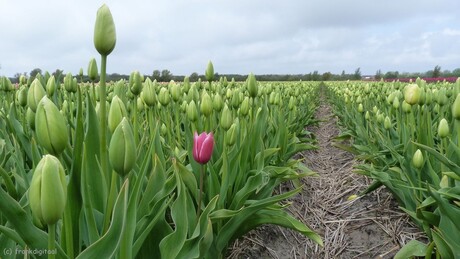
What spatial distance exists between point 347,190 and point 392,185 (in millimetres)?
936

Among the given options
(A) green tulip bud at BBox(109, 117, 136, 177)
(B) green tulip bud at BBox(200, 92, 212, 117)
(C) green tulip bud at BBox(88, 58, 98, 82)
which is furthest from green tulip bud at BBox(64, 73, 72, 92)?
(A) green tulip bud at BBox(109, 117, 136, 177)

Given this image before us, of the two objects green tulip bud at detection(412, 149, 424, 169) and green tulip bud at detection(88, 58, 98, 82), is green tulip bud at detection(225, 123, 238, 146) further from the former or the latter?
green tulip bud at detection(412, 149, 424, 169)

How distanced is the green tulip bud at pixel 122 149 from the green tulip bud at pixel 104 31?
20 centimetres

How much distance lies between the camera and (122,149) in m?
0.97

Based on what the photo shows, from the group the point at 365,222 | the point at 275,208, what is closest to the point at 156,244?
the point at 275,208

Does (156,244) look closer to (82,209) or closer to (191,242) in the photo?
(191,242)

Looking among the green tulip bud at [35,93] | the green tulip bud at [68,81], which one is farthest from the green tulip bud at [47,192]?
the green tulip bud at [68,81]

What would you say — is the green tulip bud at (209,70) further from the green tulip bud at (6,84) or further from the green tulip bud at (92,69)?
the green tulip bud at (6,84)

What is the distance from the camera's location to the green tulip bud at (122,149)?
97cm

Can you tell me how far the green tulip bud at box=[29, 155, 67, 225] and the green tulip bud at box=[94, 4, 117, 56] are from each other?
0.37 meters

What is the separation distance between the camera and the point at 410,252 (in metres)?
2.07

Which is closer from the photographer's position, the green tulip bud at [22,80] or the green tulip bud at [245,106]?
the green tulip bud at [245,106]

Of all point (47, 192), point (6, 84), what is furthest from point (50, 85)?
point (47, 192)

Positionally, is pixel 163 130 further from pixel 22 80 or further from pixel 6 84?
pixel 22 80
